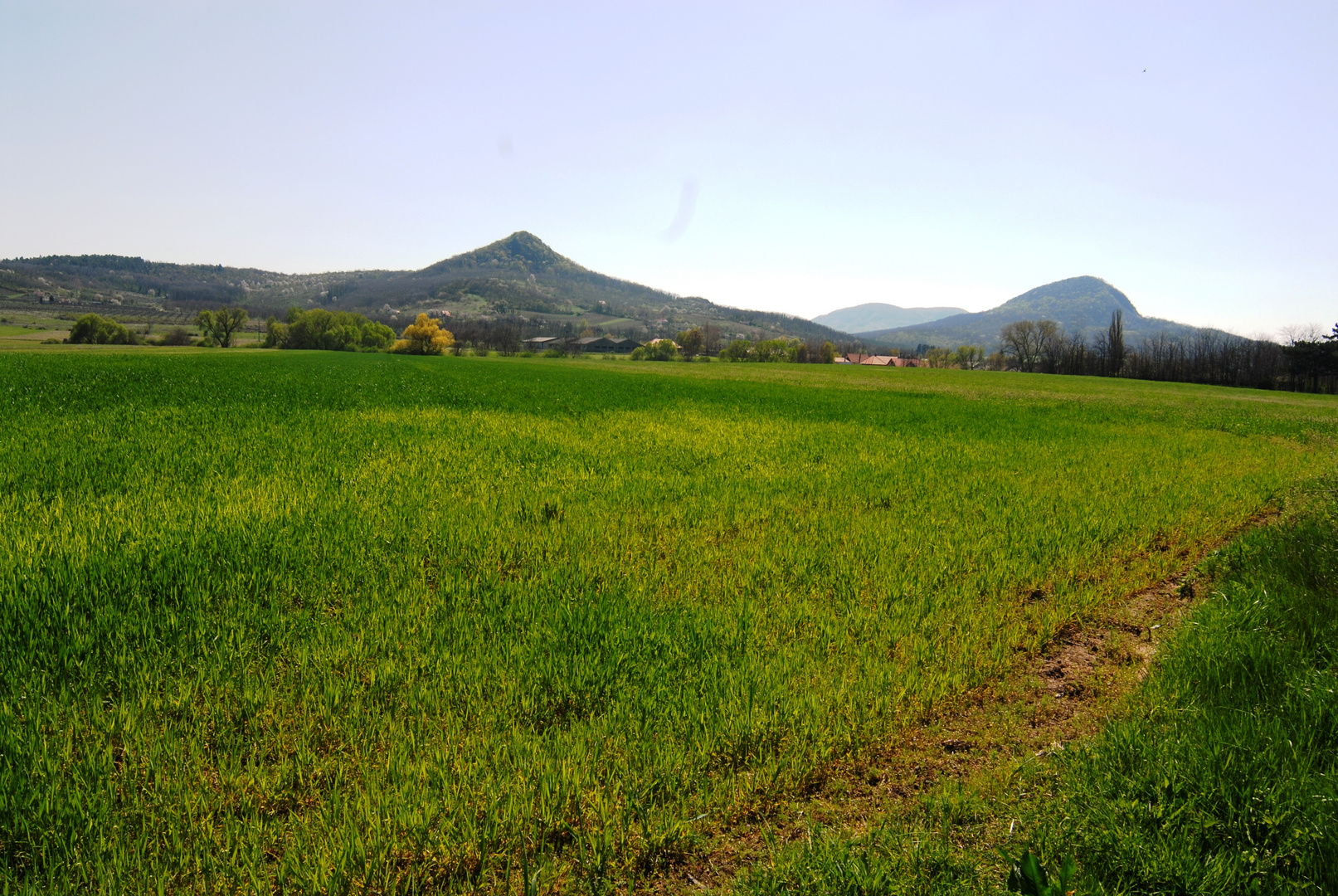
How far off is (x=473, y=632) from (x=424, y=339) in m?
118

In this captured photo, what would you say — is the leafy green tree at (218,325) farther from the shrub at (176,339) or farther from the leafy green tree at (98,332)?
the leafy green tree at (98,332)

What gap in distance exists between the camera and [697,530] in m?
7.42

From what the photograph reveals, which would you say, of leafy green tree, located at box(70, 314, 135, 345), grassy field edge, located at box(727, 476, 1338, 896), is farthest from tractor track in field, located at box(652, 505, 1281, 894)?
leafy green tree, located at box(70, 314, 135, 345)

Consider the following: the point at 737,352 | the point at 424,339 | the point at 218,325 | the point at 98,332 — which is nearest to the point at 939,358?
the point at 737,352

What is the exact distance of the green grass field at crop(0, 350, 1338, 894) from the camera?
110 inches

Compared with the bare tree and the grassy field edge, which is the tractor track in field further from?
the bare tree

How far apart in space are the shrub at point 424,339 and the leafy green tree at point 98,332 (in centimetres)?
4191

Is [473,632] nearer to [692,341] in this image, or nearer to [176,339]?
[176,339]

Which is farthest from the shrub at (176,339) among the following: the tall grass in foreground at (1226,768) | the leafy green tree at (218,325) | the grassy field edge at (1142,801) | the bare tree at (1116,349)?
the bare tree at (1116,349)

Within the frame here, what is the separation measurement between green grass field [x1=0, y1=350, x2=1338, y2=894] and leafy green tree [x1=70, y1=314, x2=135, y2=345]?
118 metres

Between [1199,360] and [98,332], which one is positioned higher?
[1199,360]

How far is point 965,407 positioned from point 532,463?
20828 mm

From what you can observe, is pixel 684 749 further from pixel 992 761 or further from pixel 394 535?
pixel 394 535

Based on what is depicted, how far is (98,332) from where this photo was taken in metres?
95.6
